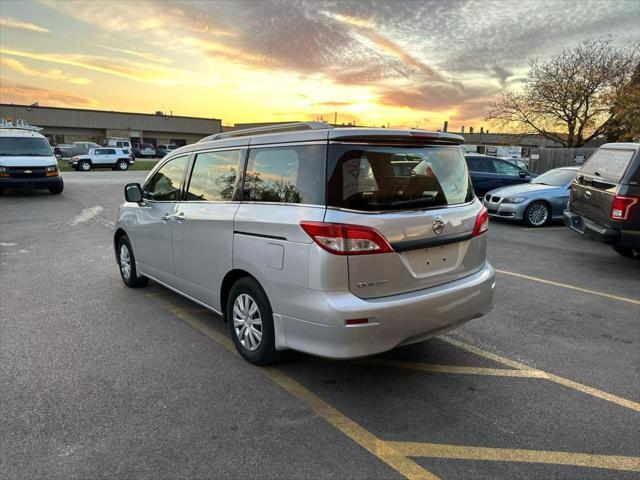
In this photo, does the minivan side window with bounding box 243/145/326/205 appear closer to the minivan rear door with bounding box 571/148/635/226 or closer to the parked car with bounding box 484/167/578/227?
the minivan rear door with bounding box 571/148/635/226

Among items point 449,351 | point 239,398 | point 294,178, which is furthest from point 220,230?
point 449,351

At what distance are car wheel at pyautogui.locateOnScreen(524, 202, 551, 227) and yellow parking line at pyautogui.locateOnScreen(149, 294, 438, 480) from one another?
9.61 meters

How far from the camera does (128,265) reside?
578cm

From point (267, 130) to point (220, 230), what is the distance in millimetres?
946

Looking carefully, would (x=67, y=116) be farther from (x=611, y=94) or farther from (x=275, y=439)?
(x=275, y=439)

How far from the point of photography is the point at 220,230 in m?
3.84

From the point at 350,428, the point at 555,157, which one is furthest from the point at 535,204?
the point at 555,157

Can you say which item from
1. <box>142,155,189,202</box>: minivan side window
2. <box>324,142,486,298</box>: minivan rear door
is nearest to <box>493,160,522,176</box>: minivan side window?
<box>324,142,486,298</box>: minivan rear door

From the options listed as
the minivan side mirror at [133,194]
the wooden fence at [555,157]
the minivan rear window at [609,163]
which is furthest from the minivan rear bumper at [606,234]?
the wooden fence at [555,157]

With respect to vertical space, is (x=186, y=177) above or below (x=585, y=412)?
above

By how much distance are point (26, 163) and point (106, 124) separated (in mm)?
57243

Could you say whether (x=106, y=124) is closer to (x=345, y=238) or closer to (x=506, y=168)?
(x=506, y=168)

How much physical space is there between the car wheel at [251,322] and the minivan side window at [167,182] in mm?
1489

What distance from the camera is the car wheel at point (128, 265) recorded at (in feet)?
18.6
